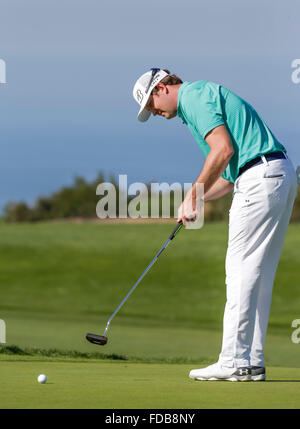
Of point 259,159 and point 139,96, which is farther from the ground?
point 139,96

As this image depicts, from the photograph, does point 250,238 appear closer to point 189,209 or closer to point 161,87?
point 189,209

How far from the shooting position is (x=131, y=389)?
4.72m

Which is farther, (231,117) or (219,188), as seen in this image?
(219,188)

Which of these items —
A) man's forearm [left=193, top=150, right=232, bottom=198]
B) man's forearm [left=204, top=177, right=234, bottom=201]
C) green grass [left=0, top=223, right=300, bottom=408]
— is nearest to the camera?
green grass [left=0, top=223, right=300, bottom=408]

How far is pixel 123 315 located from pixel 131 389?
14836 millimetres

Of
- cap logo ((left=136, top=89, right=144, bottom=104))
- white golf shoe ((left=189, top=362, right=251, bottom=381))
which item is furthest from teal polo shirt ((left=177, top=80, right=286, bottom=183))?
white golf shoe ((left=189, top=362, right=251, bottom=381))

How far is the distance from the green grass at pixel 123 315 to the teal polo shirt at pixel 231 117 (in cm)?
150

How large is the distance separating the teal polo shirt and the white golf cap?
18 cm

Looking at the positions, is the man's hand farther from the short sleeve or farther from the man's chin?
the man's chin

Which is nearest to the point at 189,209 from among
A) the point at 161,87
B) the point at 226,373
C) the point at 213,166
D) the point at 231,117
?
the point at 213,166

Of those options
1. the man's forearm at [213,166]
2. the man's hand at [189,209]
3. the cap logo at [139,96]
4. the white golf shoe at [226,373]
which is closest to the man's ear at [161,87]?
the cap logo at [139,96]

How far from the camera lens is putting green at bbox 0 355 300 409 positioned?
13.7 ft

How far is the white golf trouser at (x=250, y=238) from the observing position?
18.1ft
